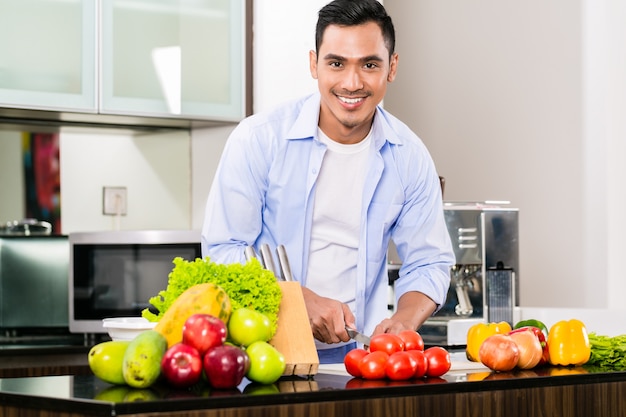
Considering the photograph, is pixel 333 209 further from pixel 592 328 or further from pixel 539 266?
pixel 539 266

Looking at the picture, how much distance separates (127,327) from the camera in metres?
1.98

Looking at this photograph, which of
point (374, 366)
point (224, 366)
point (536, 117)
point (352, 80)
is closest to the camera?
point (224, 366)

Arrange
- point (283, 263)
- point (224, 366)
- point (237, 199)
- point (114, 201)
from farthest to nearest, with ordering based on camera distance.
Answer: point (114, 201) < point (237, 199) < point (283, 263) < point (224, 366)

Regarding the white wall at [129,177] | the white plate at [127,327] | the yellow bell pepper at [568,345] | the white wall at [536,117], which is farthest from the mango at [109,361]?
the white wall at [536,117]

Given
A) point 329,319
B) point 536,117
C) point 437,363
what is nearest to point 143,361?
point 437,363

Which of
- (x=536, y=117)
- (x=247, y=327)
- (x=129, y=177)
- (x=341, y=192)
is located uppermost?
(x=536, y=117)

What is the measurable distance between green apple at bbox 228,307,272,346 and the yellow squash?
2cm

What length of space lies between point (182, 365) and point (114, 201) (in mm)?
2703

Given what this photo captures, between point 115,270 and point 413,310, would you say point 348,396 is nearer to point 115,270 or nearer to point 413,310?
point 413,310

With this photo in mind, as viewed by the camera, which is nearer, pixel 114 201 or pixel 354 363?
pixel 354 363

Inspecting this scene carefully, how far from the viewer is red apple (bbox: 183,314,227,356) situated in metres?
1.69

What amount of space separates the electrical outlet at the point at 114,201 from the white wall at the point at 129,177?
19 millimetres

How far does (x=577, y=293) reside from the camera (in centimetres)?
446

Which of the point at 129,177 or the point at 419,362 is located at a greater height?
the point at 129,177
